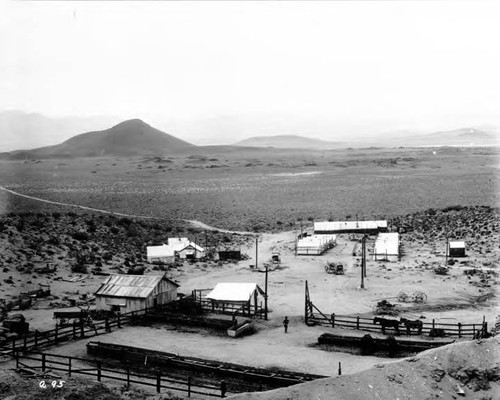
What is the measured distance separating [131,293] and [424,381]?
68.3 ft

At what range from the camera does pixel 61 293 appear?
39.0 meters

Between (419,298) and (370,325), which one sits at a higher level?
(419,298)

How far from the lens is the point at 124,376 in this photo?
902 inches

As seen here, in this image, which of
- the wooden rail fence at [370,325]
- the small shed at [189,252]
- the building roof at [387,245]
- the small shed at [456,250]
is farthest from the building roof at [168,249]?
the small shed at [456,250]

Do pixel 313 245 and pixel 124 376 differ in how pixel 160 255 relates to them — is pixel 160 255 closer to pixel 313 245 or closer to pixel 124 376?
pixel 313 245

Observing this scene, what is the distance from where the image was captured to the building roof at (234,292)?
35.1 metres

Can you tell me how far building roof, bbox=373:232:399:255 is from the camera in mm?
55000

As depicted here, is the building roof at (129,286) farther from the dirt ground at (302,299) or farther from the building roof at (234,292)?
the building roof at (234,292)

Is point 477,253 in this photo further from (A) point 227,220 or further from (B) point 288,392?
(B) point 288,392

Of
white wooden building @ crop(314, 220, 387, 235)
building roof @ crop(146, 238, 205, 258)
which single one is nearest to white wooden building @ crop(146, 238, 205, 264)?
building roof @ crop(146, 238, 205, 258)

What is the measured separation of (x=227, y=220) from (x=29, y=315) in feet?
160

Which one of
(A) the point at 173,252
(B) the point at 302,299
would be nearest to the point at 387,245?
(B) the point at 302,299

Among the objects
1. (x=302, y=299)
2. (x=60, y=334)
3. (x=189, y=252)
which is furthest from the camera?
(x=189, y=252)

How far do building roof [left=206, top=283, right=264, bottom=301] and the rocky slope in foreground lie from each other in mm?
17003
